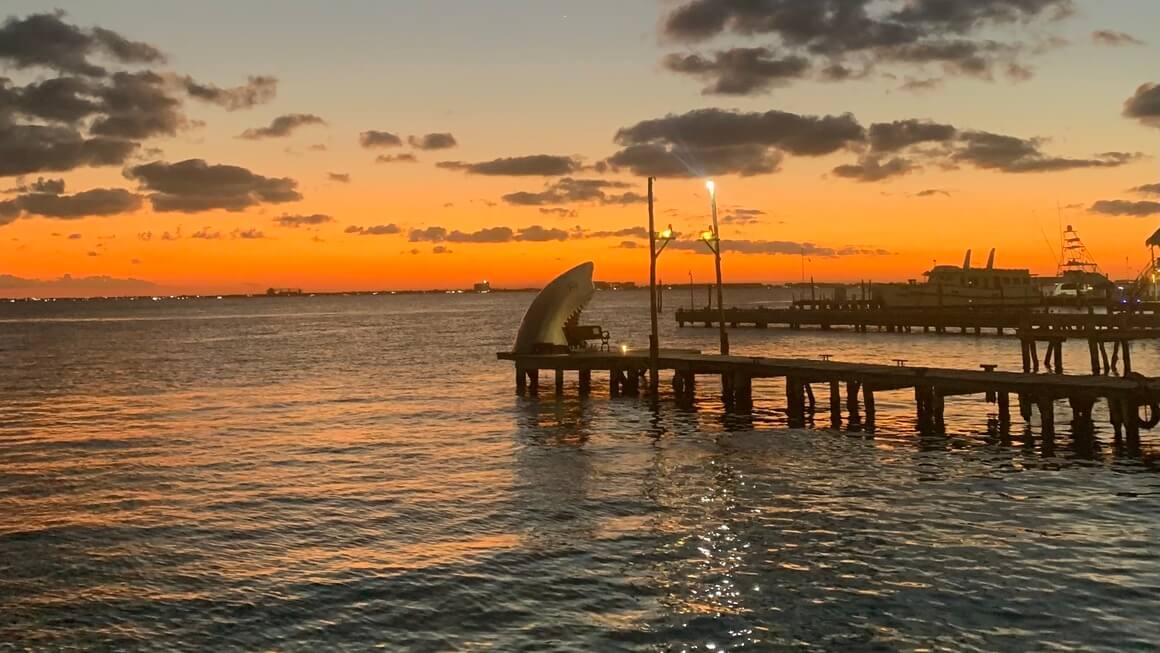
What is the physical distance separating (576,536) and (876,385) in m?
17.3

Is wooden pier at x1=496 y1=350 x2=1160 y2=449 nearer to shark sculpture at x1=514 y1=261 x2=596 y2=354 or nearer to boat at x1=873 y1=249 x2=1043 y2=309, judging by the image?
shark sculpture at x1=514 y1=261 x2=596 y2=354

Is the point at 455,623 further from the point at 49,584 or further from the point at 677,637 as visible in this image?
the point at 49,584

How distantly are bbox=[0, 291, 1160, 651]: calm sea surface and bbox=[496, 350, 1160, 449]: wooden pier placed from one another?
1.05m

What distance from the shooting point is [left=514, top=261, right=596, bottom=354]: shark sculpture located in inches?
1711

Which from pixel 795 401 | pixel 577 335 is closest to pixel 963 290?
pixel 577 335

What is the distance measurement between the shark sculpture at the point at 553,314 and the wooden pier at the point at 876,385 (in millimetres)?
986

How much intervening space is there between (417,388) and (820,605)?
38.3 meters

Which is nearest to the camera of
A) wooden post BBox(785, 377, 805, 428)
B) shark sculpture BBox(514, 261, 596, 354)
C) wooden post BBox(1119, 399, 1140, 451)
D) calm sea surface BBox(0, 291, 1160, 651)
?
calm sea surface BBox(0, 291, 1160, 651)

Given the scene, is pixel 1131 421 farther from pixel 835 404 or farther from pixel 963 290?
pixel 963 290

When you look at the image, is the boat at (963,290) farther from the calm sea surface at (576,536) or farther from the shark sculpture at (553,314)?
the calm sea surface at (576,536)

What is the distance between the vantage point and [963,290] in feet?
353

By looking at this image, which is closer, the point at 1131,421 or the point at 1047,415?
the point at 1131,421

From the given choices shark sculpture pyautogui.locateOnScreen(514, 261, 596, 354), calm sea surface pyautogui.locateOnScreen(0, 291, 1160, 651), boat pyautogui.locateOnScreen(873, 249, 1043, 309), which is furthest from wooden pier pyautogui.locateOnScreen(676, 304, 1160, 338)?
calm sea surface pyautogui.locateOnScreen(0, 291, 1160, 651)

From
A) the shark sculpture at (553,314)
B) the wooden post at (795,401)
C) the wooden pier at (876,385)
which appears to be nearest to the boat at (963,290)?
the wooden pier at (876,385)
